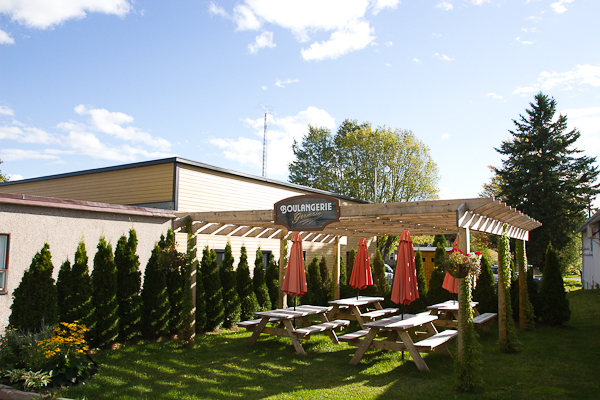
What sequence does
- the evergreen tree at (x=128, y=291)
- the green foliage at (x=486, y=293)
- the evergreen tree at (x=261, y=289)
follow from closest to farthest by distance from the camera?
the evergreen tree at (x=128, y=291) → the green foliage at (x=486, y=293) → the evergreen tree at (x=261, y=289)

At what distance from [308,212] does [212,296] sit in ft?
14.4

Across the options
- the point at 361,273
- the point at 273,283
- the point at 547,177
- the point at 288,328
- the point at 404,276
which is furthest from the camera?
the point at 547,177

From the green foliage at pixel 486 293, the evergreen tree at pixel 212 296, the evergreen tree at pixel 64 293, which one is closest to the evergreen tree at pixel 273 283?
the evergreen tree at pixel 212 296

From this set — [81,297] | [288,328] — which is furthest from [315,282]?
[81,297]

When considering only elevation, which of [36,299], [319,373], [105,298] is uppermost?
[36,299]

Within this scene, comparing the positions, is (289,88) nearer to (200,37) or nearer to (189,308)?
(200,37)

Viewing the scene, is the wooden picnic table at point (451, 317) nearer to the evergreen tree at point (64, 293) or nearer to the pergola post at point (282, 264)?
the pergola post at point (282, 264)

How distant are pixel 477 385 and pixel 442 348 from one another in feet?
5.92

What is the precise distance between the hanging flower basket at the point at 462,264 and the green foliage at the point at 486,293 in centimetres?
601

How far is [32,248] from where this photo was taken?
26.8ft

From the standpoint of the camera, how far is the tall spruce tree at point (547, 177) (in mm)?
25516

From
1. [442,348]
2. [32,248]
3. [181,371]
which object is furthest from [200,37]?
[442,348]

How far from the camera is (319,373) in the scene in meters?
6.96

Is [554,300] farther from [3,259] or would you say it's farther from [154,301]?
[3,259]
